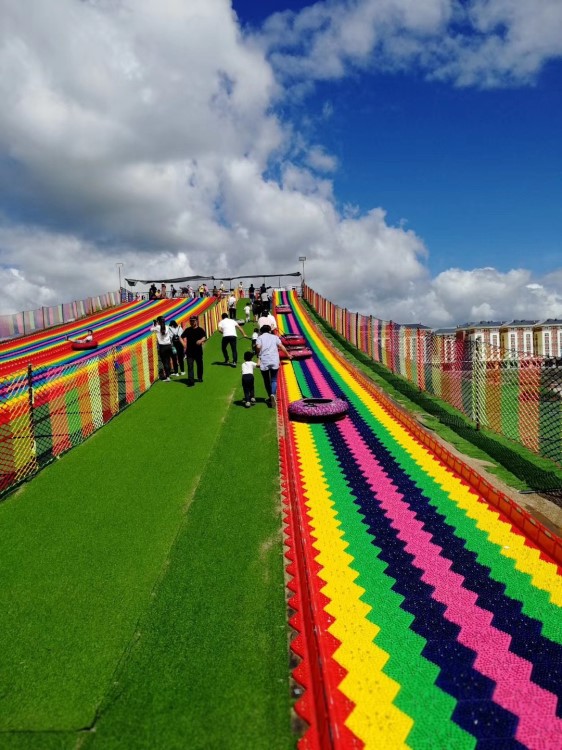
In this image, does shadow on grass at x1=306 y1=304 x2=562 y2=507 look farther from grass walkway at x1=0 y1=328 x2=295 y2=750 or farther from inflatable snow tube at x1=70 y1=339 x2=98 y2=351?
inflatable snow tube at x1=70 y1=339 x2=98 y2=351

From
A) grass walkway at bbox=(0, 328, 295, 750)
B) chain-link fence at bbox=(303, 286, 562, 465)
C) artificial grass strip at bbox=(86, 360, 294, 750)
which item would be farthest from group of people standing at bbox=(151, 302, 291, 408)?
artificial grass strip at bbox=(86, 360, 294, 750)

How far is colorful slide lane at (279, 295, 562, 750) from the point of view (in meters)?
2.75

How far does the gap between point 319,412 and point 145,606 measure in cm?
609

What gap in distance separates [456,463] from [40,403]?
666 centimetres

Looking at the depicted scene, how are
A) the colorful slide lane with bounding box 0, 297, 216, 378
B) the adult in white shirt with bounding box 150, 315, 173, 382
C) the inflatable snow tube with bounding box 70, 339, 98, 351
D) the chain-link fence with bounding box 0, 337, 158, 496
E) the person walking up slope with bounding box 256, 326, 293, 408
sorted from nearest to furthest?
the chain-link fence with bounding box 0, 337, 158, 496 < the person walking up slope with bounding box 256, 326, 293, 408 < the adult in white shirt with bounding box 150, 315, 173, 382 < the colorful slide lane with bounding box 0, 297, 216, 378 < the inflatable snow tube with bounding box 70, 339, 98, 351

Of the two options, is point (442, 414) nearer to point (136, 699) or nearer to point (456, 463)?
point (456, 463)

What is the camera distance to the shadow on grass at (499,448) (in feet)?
20.8

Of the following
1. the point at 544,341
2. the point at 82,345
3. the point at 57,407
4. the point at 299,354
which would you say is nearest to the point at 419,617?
the point at 57,407

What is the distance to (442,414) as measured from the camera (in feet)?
34.4

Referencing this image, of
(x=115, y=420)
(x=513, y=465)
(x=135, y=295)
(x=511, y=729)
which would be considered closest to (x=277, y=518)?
(x=511, y=729)

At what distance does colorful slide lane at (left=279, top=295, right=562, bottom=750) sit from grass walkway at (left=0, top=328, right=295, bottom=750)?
11.9 inches

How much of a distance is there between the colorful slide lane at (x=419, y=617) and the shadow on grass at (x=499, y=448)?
1063 mm

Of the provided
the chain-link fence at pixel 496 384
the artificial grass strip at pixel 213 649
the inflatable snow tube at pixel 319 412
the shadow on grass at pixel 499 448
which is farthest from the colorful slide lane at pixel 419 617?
the chain-link fence at pixel 496 384

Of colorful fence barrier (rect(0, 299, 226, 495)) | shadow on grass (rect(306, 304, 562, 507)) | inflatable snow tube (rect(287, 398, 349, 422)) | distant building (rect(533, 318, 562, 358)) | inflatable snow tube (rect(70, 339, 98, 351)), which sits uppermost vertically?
inflatable snow tube (rect(70, 339, 98, 351))
